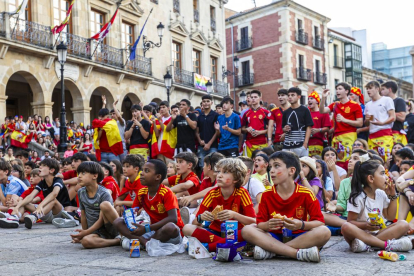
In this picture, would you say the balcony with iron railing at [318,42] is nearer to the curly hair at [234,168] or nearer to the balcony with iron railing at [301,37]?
the balcony with iron railing at [301,37]

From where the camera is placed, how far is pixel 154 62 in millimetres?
25672

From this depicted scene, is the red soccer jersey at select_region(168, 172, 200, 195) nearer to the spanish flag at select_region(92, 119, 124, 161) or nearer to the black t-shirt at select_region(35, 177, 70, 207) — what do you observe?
the black t-shirt at select_region(35, 177, 70, 207)

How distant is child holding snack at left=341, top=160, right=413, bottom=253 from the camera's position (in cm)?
501

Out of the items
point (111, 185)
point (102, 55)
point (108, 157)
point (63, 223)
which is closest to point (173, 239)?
point (111, 185)

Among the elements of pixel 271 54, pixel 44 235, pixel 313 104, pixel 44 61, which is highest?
pixel 271 54

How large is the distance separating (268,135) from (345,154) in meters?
1.51

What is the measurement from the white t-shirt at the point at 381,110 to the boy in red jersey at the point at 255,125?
6.56ft

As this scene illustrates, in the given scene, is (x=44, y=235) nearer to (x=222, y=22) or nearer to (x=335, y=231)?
(x=335, y=231)

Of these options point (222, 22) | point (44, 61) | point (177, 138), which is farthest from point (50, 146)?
point (222, 22)

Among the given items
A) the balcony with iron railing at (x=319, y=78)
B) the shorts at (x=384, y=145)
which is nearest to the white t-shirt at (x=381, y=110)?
the shorts at (x=384, y=145)

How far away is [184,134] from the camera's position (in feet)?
33.7

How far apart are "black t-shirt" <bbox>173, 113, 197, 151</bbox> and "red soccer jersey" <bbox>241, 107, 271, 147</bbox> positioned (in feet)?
3.94

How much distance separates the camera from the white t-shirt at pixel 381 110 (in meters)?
9.11

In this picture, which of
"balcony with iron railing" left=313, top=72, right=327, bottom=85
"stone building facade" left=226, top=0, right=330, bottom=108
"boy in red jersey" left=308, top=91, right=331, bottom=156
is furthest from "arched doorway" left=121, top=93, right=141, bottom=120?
"balcony with iron railing" left=313, top=72, right=327, bottom=85
